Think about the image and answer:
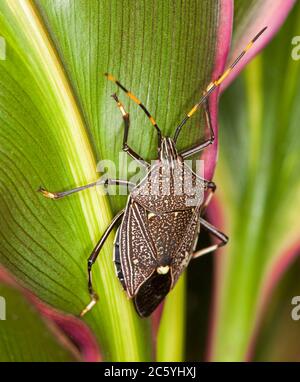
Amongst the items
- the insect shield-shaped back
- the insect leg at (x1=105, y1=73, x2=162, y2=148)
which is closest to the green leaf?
the insect shield-shaped back

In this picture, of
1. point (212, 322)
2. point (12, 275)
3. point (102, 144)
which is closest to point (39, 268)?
point (12, 275)

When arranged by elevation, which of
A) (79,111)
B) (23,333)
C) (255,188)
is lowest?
(23,333)

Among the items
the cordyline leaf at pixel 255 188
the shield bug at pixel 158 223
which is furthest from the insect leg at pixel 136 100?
the cordyline leaf at pixel 255 188

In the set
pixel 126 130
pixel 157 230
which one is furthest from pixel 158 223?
pixel 126 130

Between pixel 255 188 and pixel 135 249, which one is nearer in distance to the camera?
pixel 135 249

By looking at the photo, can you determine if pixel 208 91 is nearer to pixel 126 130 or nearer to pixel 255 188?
pixel 126 130
